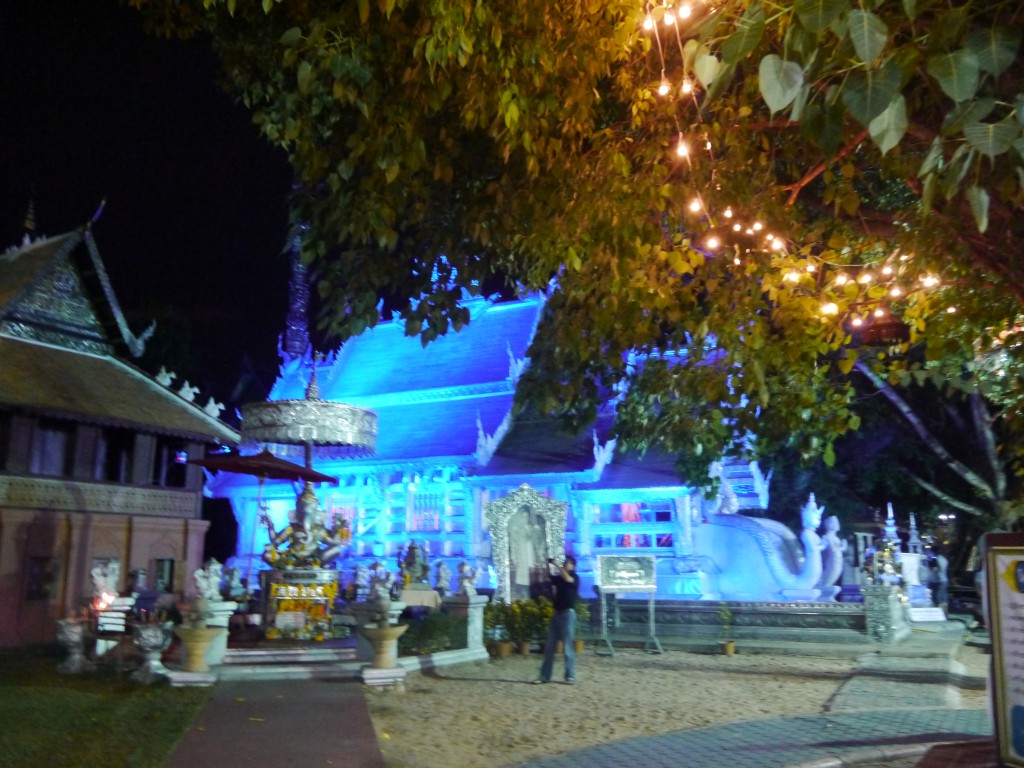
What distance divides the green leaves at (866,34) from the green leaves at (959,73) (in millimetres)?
363

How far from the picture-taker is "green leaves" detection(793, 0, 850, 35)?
3.61m

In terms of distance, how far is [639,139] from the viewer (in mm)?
8398

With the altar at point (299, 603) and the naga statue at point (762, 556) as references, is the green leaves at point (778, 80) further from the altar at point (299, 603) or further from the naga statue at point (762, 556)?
the naga statue at point (762, 556)

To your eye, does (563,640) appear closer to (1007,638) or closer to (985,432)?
(1007,638)

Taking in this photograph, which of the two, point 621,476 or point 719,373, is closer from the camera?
point 719,373

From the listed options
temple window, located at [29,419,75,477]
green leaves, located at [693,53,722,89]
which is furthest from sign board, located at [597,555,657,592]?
green leaves, located at [693,53,722,89]

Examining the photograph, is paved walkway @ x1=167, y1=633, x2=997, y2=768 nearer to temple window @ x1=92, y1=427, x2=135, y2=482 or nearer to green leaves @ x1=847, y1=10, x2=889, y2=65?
green leaves @ x1=847, y1=10, x2=889, y2=65

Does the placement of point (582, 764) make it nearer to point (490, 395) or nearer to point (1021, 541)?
point (1021, 541)

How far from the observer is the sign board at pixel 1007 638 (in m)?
5.07

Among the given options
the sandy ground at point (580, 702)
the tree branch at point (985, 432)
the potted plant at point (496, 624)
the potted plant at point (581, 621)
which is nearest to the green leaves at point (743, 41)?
the sandy ground at point (580, 702)

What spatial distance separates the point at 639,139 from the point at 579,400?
104 inches

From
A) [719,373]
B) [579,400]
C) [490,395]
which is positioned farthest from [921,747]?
[490,395]

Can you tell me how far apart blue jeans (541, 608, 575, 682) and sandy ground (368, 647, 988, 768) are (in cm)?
19

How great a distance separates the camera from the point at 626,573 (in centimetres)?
1619
